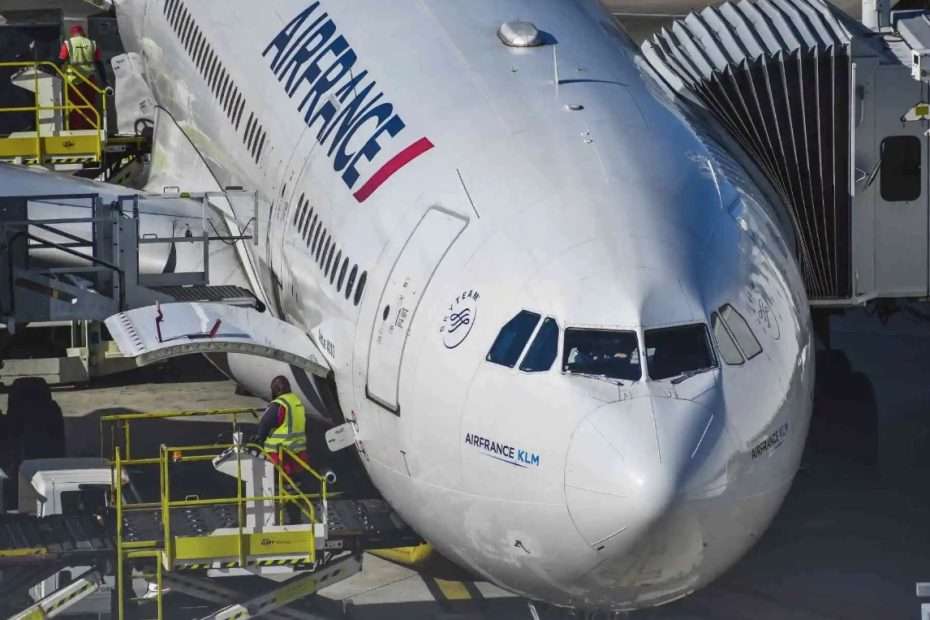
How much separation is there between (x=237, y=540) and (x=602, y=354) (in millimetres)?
4188

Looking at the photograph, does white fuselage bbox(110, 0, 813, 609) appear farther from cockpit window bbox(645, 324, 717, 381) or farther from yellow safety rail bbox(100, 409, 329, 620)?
yellow safety rail bbox(100, 409, 329, 620)

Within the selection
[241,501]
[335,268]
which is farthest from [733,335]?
[241,501]

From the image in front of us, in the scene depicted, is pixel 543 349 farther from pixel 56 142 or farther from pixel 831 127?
pixel 56 142

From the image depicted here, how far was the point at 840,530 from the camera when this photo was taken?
19328mm

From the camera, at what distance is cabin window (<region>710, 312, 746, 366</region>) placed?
1223 centimetres

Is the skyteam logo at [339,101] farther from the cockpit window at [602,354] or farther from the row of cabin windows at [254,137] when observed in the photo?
the cockpit window at [602,354]

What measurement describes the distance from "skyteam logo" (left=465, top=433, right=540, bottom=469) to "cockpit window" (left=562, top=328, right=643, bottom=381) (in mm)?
622

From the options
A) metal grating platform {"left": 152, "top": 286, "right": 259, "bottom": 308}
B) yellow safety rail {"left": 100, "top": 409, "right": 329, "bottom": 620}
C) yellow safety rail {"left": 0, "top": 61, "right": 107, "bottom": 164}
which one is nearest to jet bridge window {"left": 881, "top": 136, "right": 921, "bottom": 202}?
metal grating platform {"left": 152, "top": 286, "right": 259, "bottom": 308}

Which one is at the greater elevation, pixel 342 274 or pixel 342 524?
pixel 342 274

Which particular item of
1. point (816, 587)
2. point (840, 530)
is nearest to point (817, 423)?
point (840, 530)

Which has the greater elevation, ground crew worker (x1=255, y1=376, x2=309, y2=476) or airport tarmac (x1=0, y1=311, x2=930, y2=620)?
ground crew worker (x1=255, y1=376, x2=309, y2=476)

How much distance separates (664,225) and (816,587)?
20.1ft

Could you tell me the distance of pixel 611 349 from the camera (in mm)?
12023

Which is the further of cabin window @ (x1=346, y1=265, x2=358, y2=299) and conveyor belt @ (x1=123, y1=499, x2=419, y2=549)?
conveyor belt @ (x1=123, y1=499, x2=419, y2=549)
